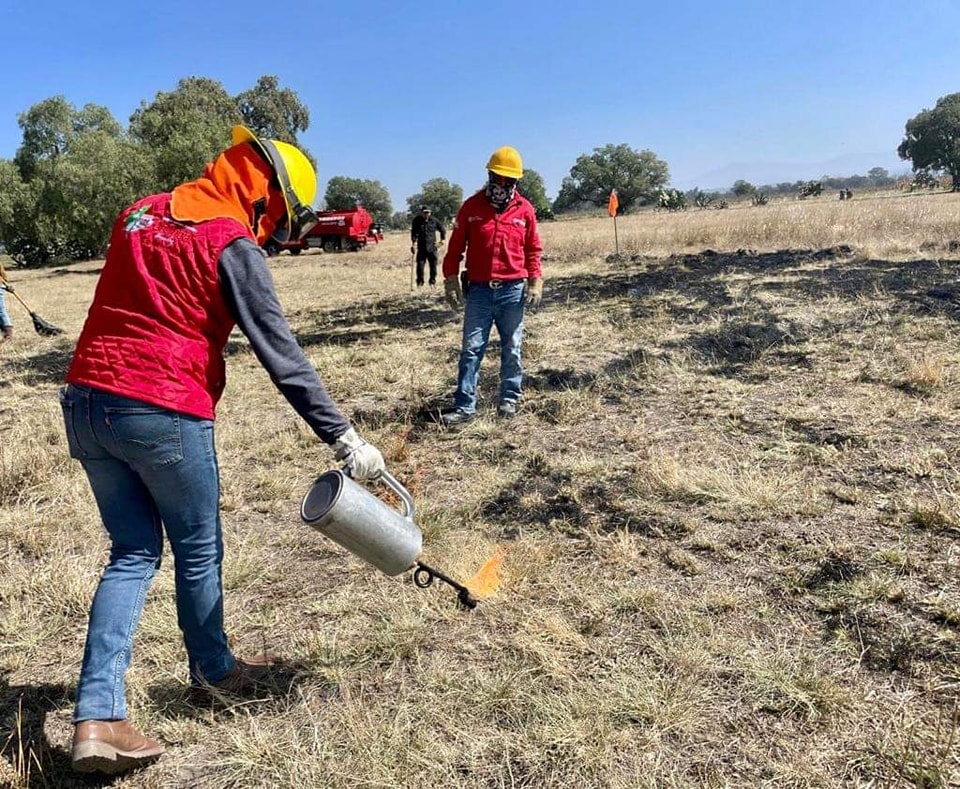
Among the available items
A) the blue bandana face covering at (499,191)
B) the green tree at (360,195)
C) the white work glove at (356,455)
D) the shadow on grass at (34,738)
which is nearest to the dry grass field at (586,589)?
the shadow on grass at (34,738)

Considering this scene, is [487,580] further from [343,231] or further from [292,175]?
[343,231]

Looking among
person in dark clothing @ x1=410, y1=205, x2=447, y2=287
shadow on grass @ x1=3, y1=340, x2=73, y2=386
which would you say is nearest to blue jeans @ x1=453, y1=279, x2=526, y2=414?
shadow on grass @ x1=3, y1=340, x2=73, y2=386

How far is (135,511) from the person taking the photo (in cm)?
208

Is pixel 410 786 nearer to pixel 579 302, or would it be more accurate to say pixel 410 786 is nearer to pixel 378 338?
pixel 378 338

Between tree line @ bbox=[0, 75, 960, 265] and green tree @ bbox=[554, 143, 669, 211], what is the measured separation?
23.3 m

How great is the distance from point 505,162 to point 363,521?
3369mm

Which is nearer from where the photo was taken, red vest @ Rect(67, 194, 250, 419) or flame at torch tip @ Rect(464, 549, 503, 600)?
red vest @ Rect(67, 194, 250, 419)

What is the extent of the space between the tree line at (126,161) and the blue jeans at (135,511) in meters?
25.6

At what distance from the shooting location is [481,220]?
16.6 ft

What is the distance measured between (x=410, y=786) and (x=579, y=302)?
818cm

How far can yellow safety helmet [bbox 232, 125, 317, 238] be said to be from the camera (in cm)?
210

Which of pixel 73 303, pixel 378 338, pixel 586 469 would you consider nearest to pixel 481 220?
pixel 586 469

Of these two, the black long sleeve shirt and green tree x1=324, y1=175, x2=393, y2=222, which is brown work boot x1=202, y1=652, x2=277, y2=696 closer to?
the black long sleeve shirt

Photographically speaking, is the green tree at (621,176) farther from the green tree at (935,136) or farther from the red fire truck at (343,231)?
the red fire truck at (343,231)
